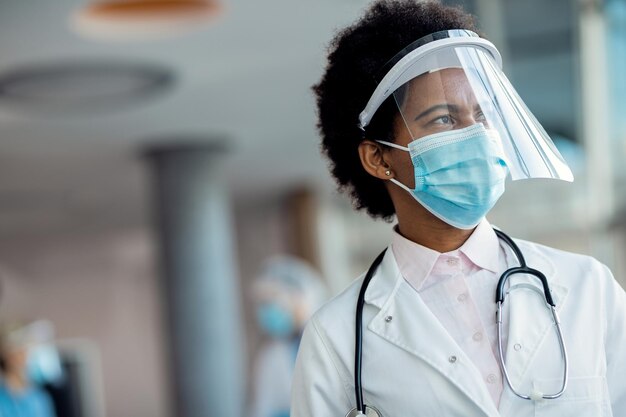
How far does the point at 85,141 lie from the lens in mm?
10961

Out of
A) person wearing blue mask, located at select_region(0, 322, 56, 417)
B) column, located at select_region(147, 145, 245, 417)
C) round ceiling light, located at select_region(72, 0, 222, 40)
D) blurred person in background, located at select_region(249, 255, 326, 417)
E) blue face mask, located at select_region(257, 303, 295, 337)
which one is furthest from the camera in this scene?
column, located at select_region(147, 145, 245, 417)

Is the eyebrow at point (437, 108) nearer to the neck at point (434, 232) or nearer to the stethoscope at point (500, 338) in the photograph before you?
the neck at point (434, 232)

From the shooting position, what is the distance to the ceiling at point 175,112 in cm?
715

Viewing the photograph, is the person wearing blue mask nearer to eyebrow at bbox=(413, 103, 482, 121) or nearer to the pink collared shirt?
the pink collared shirt

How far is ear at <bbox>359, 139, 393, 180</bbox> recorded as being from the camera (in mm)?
1916

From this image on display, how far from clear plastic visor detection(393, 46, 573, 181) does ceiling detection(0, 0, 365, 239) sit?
94.1 inches

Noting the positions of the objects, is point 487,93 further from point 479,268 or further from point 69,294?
point 69,294

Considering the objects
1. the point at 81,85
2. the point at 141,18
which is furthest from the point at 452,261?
the point at 81,85

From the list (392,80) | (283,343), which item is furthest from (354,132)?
(283,343)

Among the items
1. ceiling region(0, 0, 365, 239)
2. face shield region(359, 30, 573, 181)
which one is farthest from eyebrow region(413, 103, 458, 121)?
ceiling region(0, 0, 365, 239)

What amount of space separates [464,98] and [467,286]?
1.04 ft

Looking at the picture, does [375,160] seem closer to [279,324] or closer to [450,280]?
[450,280]

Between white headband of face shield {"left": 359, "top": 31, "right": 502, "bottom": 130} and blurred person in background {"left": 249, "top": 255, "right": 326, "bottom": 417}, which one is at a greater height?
white headband of face shield {"left": 359, "top": 31, "right": 502, "bottom": 130}

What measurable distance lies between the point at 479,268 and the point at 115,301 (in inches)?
712
